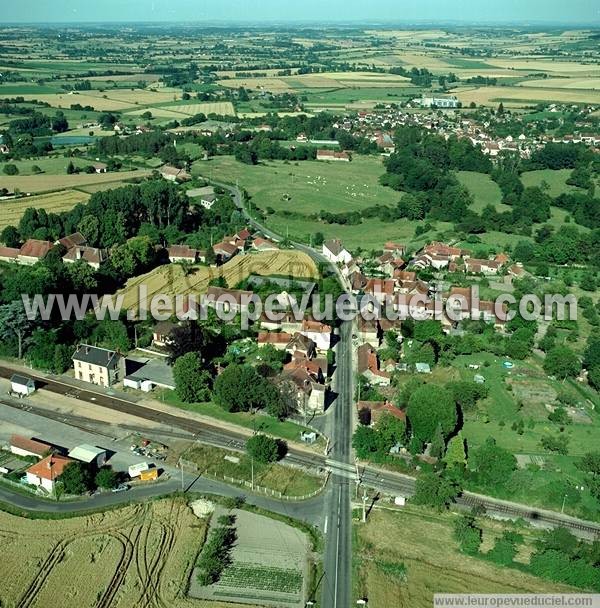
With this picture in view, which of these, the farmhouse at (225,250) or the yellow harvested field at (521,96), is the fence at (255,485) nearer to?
the farmhouse at (225,250)

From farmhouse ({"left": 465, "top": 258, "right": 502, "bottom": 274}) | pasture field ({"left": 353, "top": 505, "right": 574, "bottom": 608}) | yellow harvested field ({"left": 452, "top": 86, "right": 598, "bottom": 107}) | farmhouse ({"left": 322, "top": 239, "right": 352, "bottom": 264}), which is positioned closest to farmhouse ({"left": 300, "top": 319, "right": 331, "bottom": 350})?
pasture field ({"left": 353, "top": 505, "right": 574, "bottom": 608})

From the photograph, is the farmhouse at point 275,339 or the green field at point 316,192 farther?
the green field at point 316,192

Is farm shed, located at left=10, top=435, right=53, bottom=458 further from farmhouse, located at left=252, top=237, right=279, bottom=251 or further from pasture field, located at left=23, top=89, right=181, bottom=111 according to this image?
pasture field, located at left=23, top=89, right=181, bottom=111

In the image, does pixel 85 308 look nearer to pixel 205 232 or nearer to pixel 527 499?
pixel 205 232

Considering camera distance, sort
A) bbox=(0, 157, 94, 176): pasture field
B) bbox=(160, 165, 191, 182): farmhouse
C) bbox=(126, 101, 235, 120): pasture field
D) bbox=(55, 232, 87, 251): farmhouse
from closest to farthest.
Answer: bbox=(55, 232, 87, 251): farmhouse, bbox=(0, 157, 94, 176): pasture field, bbox=(160, 165, 191, 182): farmhouse, bbox=(126, 101, 235, 120): pasture field

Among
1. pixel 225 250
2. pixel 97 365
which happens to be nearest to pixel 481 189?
pixel 225 250

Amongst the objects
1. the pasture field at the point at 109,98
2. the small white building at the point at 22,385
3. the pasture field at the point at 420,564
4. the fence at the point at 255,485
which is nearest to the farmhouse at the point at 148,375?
the small white building at the point at 22,385

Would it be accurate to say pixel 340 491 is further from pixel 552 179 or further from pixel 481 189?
pixel 552 179
